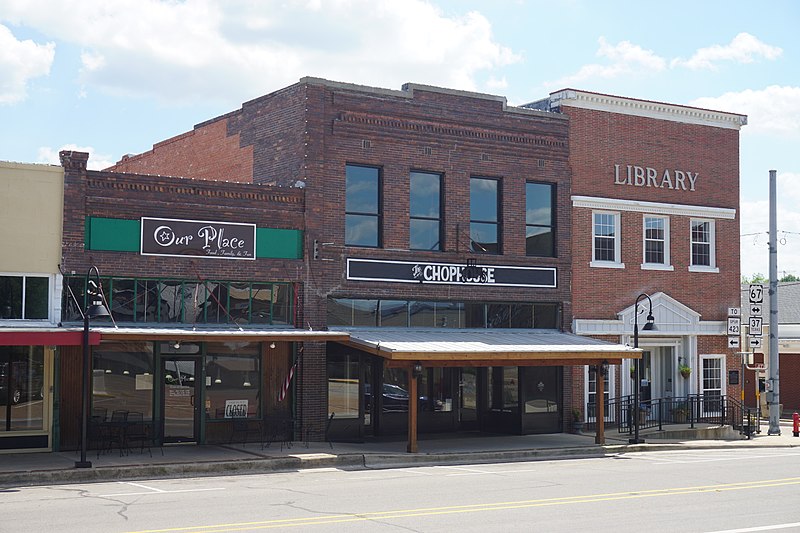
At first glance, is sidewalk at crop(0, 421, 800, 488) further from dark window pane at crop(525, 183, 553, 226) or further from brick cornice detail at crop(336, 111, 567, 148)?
brick cornice detail at crop(336, 111, 567, 148)

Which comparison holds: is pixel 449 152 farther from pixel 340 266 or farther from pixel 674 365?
pixel 674 365

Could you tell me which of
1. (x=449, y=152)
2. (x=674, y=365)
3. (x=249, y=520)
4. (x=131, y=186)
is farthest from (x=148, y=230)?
(x=674, y=365)

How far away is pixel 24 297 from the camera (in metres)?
21.5

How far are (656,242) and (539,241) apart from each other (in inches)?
185

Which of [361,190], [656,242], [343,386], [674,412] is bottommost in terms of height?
[674,412]

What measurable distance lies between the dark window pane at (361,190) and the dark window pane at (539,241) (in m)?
4.96

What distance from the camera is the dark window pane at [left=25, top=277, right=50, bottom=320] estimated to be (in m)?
21.5

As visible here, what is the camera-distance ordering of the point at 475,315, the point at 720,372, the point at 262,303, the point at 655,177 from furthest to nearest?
the point at 720,372, the point at 655,177, the point at 475,315, the point at 262,303

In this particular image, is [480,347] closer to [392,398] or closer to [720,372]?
[392,398]

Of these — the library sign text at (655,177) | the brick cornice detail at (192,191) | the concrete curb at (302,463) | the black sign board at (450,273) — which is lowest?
the concrete curb at (302,463)

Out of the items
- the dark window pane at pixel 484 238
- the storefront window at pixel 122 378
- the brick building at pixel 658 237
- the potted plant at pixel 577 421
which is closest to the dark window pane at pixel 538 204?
the brick building at pixel 658 237

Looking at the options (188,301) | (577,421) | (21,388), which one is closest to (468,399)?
(577,421)

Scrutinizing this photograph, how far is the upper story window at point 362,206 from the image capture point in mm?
25766

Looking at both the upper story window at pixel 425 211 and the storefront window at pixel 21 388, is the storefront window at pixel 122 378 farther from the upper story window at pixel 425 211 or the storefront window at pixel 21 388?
the upper story window at pixel 425 211
